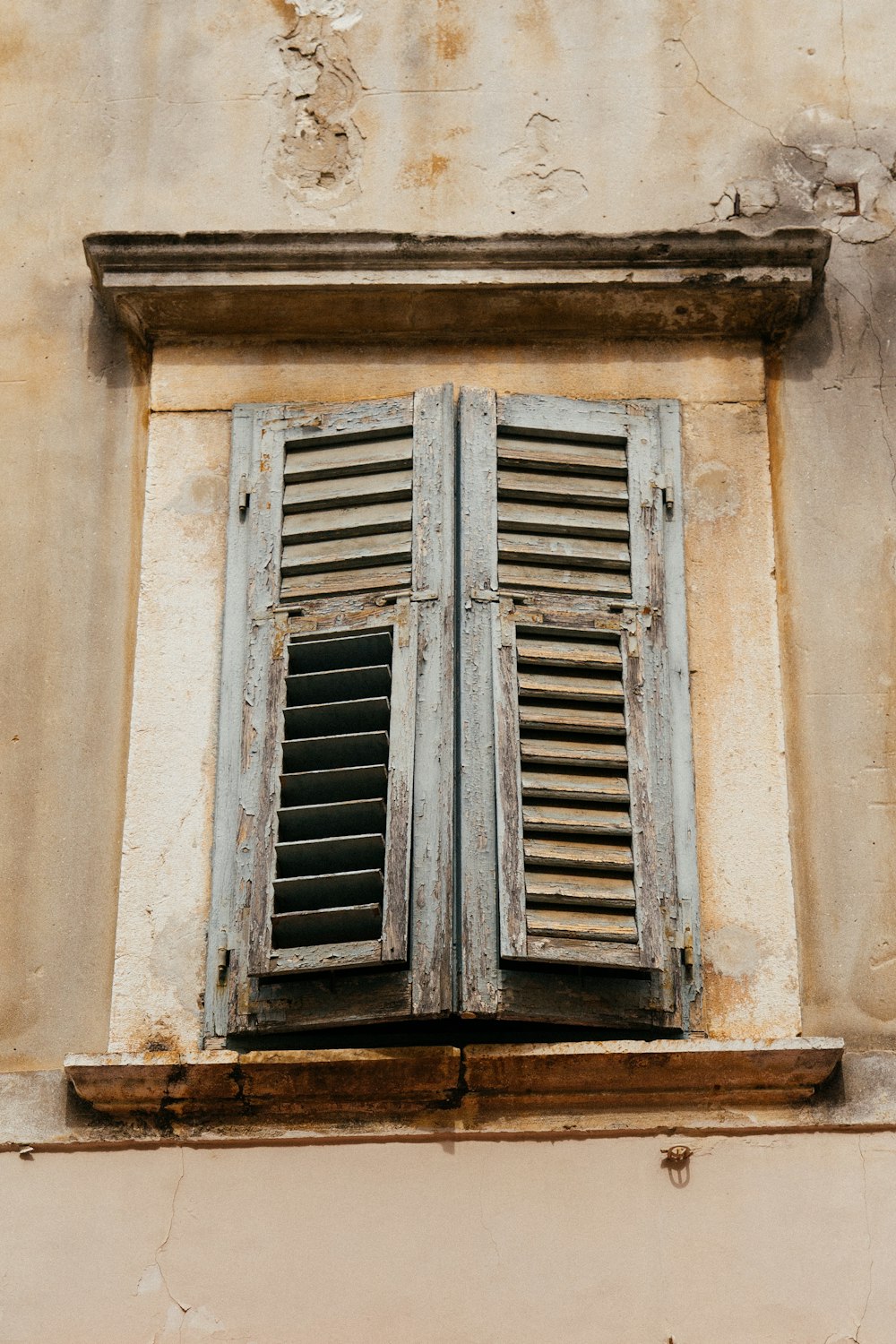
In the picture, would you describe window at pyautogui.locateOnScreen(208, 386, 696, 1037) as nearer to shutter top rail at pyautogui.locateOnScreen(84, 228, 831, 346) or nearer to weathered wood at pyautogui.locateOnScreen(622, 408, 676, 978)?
weathered wood at pyautogui.locateOnScreen(622, 408, 676, 978)

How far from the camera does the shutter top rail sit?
18.5 feet

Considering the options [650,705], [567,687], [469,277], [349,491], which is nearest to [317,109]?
[469,277]

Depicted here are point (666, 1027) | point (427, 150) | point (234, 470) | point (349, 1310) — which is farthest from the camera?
point (427, 150)

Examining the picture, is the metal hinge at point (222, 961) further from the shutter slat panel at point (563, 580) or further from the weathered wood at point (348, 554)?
the shutter slat panel at point (563, 580)

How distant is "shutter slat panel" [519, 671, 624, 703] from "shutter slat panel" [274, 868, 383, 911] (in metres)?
0.64

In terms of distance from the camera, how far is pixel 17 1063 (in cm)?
501

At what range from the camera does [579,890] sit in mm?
4879

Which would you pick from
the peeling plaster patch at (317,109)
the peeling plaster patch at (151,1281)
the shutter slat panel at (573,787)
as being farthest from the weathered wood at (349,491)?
the peeling plaster patch at (151,1281)

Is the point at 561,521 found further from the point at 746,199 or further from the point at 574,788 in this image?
the point at 746,199

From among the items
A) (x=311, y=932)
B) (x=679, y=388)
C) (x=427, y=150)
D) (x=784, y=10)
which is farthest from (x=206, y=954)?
(x=784, y=10)

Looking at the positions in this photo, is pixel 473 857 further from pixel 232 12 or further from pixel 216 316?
pixel 232 12

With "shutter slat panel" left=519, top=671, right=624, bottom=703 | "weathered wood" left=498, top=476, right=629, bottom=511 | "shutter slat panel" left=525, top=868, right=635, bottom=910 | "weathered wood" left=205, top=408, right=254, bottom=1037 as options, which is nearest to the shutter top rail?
"weathered wood" left=205, top=408, right=254, bottom=1037

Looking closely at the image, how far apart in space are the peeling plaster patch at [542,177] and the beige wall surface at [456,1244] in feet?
8.90

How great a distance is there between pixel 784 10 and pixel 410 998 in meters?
3.30
